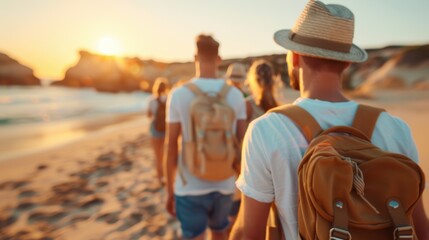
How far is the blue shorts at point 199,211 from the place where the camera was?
2570 mm

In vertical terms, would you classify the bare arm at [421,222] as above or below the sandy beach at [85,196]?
above

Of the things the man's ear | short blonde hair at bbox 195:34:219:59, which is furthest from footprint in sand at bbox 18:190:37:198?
the man's ear

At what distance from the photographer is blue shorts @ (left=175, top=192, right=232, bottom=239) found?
8.43 feet

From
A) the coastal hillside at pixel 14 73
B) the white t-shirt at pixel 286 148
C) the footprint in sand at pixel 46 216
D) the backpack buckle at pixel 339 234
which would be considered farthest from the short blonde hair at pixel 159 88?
the coastal hillside at pixel 14 73

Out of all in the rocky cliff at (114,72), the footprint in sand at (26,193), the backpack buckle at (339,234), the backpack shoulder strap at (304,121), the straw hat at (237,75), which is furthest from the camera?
the rocky cliff at (114,72)

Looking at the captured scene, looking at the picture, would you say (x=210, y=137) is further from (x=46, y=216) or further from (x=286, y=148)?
(x=46, y=216)

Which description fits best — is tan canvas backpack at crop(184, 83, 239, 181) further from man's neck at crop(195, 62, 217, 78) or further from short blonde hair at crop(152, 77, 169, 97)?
short blonde hair at crop(152, 77, 169, 97)

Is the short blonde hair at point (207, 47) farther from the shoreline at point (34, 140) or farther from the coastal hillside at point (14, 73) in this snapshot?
the coastal hillside at point (14, 73)

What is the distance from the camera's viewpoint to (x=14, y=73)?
341 ft

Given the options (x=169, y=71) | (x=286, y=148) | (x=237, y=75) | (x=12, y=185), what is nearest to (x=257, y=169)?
(x=286, y=148)

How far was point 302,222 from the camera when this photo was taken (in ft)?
3.57

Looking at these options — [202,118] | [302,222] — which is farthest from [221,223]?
[302,222]

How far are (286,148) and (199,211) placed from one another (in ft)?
5.27

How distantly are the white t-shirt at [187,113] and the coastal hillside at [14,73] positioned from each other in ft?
328
